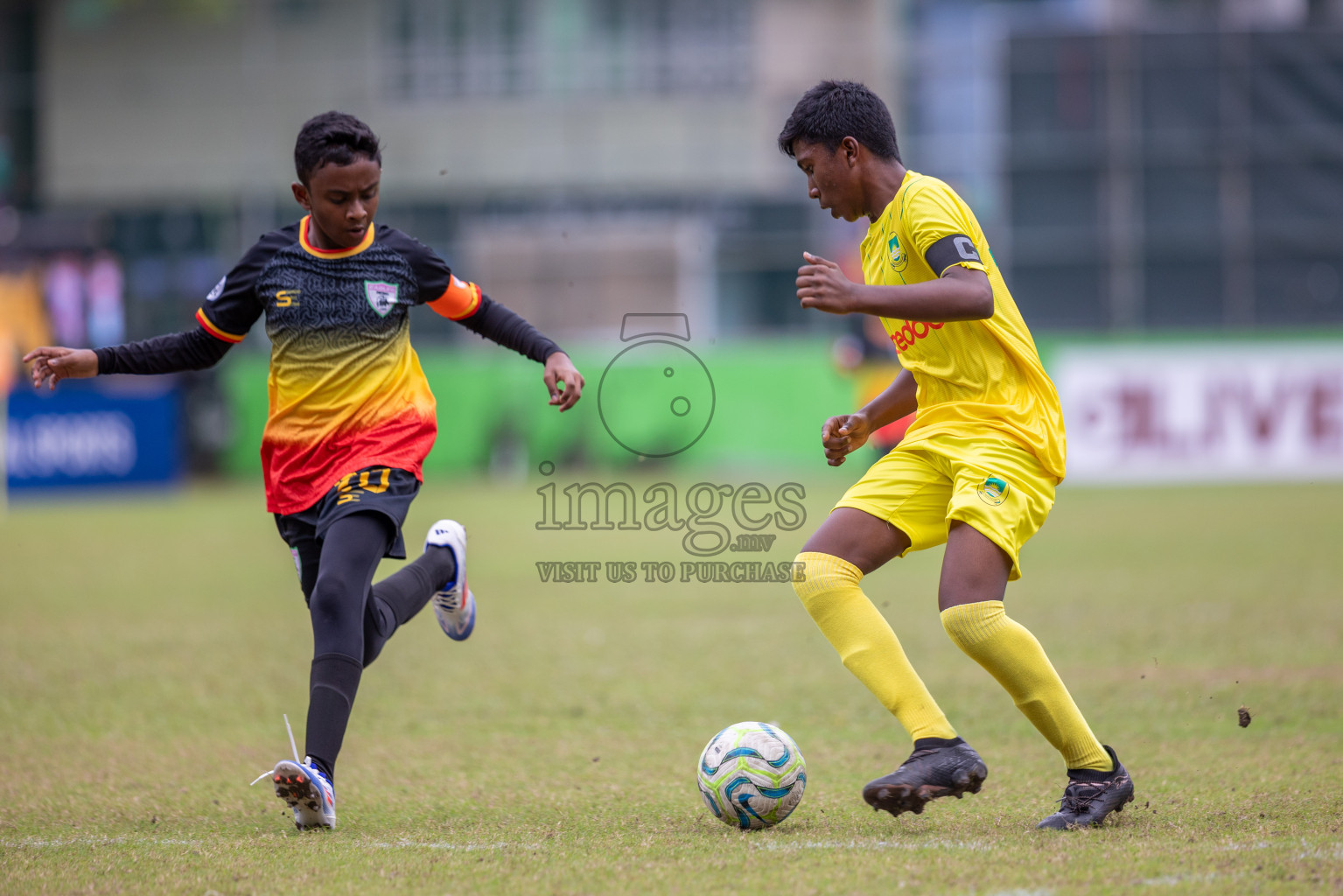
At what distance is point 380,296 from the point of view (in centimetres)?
440

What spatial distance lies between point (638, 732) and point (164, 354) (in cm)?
221

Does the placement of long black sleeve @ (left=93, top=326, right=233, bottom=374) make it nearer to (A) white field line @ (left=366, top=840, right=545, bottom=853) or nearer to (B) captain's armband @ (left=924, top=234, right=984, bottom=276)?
(A) white field line @ (left=366, top=840, right=545, bottom=853)

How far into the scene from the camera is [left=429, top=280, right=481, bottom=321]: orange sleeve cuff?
454 cm

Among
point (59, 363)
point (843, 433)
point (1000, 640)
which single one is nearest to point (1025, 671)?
point (1000, 640)

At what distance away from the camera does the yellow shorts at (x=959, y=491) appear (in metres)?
3.82

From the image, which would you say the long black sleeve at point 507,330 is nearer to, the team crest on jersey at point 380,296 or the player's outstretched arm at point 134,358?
the team crest on jersey at point 380,296

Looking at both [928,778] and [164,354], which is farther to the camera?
[164,354]

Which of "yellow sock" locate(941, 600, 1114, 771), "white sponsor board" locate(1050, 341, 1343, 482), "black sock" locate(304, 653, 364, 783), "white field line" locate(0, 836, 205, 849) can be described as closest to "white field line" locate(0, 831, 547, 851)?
"white field line" locate(0, 836, 205, 849)

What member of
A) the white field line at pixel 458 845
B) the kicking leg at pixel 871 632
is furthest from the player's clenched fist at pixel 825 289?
the white field line at pixel 458 845

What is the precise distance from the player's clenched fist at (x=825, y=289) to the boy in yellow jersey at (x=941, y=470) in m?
0.01

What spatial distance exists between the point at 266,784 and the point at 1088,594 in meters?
5.75

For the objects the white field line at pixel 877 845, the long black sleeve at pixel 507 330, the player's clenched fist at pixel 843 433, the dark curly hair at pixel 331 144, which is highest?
the dark curly hair at pixel 331 144

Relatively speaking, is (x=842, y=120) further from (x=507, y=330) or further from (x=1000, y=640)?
(x=1000, y=640)

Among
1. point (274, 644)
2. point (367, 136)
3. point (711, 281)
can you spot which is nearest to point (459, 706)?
point (274, 644)
